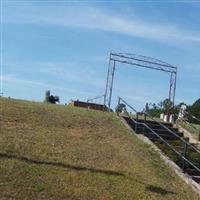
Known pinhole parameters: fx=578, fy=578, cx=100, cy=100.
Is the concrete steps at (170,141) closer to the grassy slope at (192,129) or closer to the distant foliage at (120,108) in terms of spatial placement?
the grassy slope at (192,129)

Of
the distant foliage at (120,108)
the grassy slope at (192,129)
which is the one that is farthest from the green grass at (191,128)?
the distant foliage at (120,108)

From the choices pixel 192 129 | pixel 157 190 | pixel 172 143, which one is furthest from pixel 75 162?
pixel 192 129

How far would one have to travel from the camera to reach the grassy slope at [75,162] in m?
12.7

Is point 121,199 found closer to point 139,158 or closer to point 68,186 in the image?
point 68,186

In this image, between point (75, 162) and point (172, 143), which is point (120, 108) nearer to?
point (172, 143)

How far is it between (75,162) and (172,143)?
5.82 metres

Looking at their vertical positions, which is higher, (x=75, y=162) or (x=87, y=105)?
(x=87, y=105)

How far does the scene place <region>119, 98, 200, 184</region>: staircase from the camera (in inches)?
647

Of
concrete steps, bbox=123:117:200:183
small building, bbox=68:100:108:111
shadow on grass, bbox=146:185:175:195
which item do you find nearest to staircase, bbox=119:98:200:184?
concrete steps, bbox=123:117:200:183

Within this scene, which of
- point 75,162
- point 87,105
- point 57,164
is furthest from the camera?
point 87,105

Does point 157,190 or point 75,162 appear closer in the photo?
point 157,190

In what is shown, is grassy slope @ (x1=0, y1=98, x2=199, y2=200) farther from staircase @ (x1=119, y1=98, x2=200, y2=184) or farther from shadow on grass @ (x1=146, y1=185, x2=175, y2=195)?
staircase @ (x1=119, y1=98, x2=200, y2=184)

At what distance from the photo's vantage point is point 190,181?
15086 mm

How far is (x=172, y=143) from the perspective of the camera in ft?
64.1
